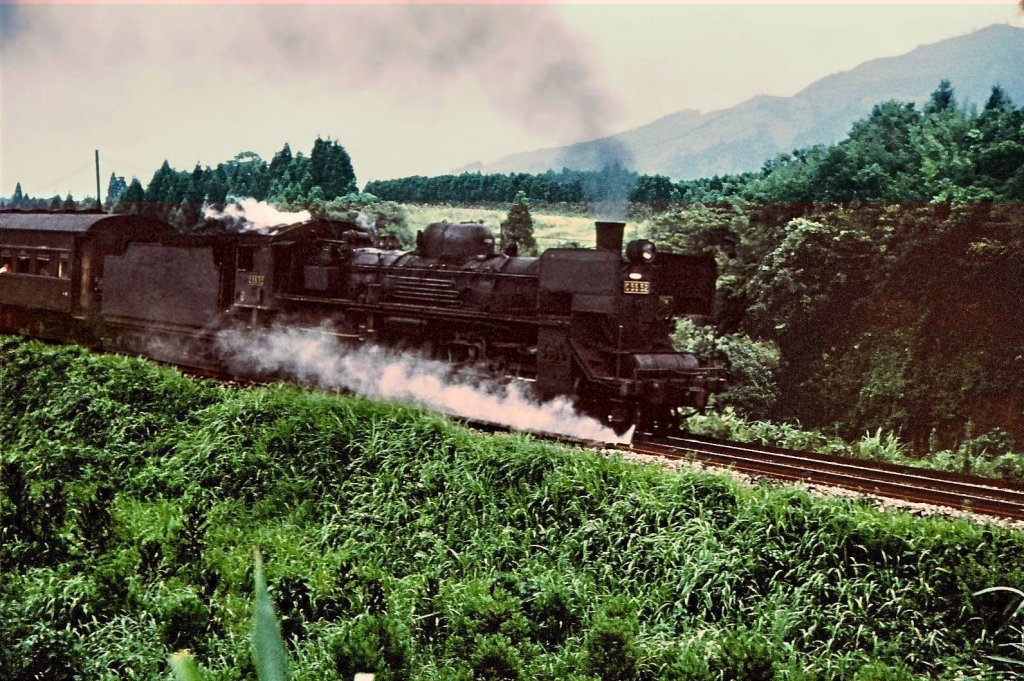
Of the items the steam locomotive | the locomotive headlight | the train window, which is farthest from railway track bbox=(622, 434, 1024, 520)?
the train window

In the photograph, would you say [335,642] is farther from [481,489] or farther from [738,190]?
[738,190]

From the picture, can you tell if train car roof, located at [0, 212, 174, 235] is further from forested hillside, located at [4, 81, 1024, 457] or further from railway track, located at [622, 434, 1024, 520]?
railway track, located at [622, 434, 1024, 520]

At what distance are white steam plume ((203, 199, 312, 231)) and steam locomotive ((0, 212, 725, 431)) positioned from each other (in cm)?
55

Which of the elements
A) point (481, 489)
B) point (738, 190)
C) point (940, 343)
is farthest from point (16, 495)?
point (940, 343)

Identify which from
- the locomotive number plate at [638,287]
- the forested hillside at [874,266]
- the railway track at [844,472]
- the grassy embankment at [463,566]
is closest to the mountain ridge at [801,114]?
the forested hillside at [874,266]

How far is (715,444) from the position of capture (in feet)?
26.6

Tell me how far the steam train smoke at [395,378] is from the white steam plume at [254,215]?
1674mm

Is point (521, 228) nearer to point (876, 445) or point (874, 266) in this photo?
point (874, 266)

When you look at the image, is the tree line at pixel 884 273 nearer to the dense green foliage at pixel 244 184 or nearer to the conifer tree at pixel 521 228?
the conifer tree at pixel 521 228

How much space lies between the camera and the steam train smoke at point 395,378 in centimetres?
902

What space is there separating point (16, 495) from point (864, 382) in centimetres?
689

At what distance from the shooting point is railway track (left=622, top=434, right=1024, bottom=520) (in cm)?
630

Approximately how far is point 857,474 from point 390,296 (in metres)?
5.79

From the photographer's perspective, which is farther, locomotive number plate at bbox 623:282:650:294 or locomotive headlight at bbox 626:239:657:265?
locomotive number plate at bbox 623:282:650:294
